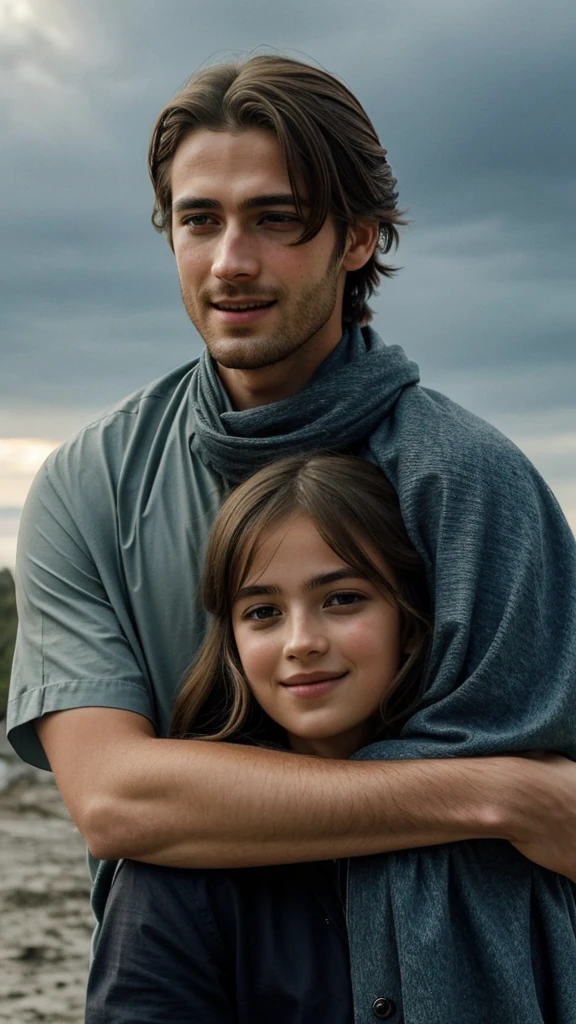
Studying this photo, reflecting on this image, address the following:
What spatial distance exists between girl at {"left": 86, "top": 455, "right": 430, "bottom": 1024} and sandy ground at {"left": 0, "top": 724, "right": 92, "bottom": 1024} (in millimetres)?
2657

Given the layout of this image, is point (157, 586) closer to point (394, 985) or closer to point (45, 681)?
point (45, 681)

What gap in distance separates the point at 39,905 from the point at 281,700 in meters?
3.50

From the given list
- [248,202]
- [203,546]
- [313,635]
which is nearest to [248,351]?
[248,202]

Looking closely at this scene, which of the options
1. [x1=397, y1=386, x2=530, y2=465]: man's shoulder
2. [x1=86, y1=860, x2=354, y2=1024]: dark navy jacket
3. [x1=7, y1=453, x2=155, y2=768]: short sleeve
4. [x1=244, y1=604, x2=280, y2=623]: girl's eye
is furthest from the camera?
[x1=7, y1=453, x2=155, y2=768]: short sleeve

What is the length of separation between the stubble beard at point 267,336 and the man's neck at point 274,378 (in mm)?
33

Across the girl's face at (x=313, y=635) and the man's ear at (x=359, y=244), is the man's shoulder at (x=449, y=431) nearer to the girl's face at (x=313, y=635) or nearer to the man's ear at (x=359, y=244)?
the girl's face at (x=313, y=635)

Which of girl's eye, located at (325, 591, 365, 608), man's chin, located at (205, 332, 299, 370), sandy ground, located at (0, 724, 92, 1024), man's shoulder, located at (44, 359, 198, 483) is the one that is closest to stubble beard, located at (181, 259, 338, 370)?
man's chin, located at (205, 332, 299, 370)

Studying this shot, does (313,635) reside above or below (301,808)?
above

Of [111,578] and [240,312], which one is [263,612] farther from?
[240,312]

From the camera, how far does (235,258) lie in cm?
295

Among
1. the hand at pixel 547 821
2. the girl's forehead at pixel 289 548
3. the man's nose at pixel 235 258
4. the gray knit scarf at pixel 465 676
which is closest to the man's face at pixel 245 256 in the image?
the man's nose at pixel 235 258

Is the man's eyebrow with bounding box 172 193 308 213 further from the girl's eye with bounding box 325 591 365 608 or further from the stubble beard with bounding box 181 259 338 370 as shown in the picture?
the girl's eye with bounding box 325 591 365 608

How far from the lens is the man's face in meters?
2.99

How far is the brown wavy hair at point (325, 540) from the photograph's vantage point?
252 cm
